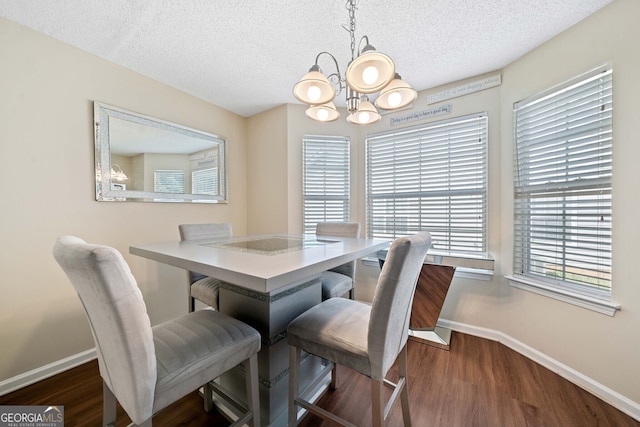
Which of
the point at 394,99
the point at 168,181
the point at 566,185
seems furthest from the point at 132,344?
the point at 566,185

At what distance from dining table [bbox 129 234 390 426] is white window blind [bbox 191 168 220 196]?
54.7 inches

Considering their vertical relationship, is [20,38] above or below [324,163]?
above

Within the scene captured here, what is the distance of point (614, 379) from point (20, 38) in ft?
14.9

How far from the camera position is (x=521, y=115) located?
2.08m

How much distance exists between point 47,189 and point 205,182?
1256 mm

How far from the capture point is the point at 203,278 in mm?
2000

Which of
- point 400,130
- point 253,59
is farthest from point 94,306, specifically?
point 400,130

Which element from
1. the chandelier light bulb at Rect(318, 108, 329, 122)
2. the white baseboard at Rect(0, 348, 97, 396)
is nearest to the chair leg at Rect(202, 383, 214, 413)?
the white baseboard at Rect(0, 348, 97, 396)

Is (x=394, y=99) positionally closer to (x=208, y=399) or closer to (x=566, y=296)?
(x=566, y=296)

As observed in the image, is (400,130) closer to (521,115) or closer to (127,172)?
(521,115)

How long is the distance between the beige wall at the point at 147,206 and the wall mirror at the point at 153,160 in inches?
4.0

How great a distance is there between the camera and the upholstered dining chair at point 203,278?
173 centimetres

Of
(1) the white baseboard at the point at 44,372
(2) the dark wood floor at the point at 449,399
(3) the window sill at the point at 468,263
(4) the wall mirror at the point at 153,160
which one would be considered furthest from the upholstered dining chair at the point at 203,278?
(3) the window sill at the point at 468,263

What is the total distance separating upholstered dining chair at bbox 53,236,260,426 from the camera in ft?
2.30
